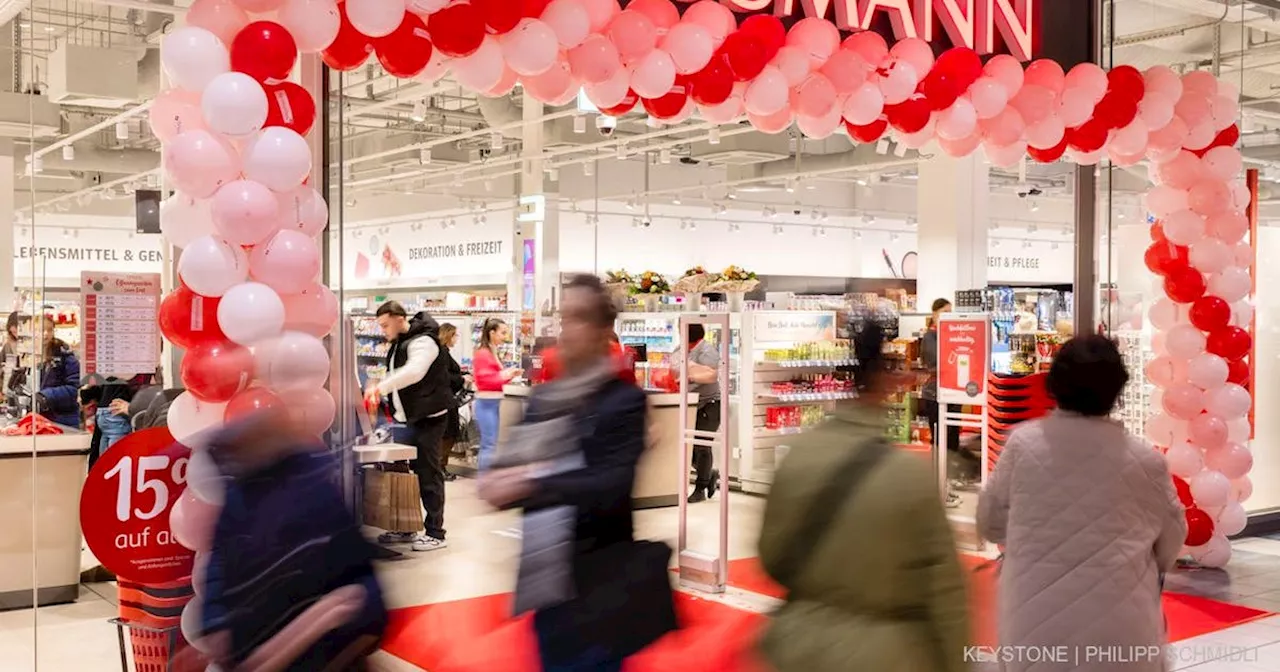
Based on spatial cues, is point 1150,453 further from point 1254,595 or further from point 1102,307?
point 1102,307

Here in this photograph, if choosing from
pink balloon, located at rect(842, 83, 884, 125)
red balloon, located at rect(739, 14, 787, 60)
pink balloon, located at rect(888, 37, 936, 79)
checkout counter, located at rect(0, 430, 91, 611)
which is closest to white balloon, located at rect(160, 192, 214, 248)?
checkout counter, located at rect(0, 430, 91, 611)

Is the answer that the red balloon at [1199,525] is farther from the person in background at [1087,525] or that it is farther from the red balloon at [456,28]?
the red balloon at [456,28]

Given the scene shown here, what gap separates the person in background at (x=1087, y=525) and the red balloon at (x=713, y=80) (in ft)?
10.2

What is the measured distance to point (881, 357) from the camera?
7.93ft

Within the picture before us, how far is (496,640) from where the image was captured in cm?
581

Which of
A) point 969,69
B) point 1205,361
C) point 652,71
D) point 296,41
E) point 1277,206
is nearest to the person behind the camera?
point 296,41

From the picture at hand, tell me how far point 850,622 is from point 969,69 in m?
4.91

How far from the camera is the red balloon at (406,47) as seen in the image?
5.02 metres

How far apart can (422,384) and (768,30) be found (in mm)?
3366

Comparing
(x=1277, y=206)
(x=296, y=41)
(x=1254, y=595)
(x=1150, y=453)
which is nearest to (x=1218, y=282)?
(x=1254, y=595)

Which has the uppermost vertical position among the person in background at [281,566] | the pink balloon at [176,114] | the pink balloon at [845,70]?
the pink balloon at [845,70]

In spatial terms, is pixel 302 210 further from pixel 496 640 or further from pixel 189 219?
pixel 496 640

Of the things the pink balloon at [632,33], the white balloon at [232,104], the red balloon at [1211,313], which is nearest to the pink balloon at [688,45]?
the pink balloon at [632,33]

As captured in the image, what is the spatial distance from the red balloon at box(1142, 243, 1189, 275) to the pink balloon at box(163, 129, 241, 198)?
5.38 metres
